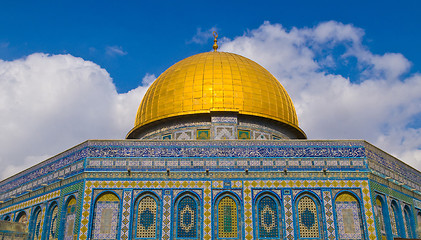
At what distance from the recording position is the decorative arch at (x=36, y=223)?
15.7 m

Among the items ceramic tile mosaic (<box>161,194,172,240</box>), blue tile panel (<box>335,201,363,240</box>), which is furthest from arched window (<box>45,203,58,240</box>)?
blue tile panel (<box>335,201,363,240</box>)

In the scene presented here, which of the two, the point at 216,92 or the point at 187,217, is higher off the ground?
the point at 216,92

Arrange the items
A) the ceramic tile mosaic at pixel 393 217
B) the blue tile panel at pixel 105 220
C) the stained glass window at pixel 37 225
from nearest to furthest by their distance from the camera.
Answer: the blue tile panel at pixel 105 220
the ceramic tile mosaic at pixel 393 217
the stained glass window at pixel 37 225

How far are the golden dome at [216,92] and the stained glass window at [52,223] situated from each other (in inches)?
225

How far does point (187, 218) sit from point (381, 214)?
658 cm

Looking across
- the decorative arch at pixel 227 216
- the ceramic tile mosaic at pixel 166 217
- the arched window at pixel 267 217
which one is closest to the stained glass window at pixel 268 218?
the arched window at pixel 267 217

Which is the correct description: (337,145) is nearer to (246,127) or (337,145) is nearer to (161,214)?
(246,127)

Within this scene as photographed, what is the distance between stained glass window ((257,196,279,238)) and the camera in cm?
1362

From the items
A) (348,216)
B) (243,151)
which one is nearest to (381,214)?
(348,216)

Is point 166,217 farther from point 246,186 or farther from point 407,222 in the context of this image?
point 407,222

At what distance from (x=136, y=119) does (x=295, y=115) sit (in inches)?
301

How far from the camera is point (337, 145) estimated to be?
14797 mm

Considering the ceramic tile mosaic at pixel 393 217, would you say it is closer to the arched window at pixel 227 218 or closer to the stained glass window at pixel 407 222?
the stained glass window at pixel 407 222

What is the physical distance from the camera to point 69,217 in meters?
14.3
